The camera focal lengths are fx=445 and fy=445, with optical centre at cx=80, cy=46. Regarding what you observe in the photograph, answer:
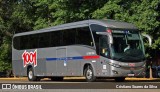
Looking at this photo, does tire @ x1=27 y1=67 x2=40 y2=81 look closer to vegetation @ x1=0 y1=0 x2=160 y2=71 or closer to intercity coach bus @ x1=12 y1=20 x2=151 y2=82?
intercity coach bus @ x1=12 y1=20 x2=151 y2=82

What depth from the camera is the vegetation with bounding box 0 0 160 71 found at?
33.2 m

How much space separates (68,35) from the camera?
2748cm

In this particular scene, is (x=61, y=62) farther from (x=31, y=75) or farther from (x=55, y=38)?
(x=31, y=75)

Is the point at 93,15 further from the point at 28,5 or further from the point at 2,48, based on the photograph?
the point at 2,48

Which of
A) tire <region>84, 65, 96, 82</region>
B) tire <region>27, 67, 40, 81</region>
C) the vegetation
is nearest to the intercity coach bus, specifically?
tire <region>84, 65, 96, 82</region>

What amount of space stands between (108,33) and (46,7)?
16.2 meters

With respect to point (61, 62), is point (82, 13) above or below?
above

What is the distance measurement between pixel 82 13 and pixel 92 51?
11.2 metres

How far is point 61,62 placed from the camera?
28250mm

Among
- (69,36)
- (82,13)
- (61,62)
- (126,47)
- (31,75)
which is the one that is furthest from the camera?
(82,13)

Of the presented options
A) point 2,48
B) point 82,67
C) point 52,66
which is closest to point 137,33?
point 82,67

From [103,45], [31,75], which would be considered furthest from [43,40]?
[103,45]

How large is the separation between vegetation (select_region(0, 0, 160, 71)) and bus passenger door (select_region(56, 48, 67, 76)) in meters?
7.02

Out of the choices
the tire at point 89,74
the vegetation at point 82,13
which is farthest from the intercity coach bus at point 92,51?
the vegetation at point 82,13
